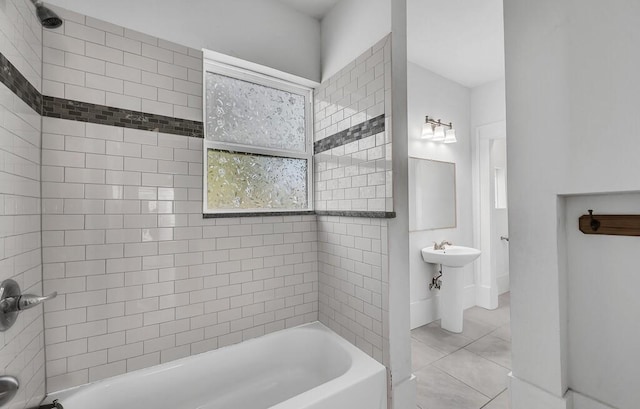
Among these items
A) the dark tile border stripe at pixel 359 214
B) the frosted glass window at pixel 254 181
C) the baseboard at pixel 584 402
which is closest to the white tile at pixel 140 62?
the frosted glass window at pixel 254 181

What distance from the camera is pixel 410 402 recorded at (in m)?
1.76

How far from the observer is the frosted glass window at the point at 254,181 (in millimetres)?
1992

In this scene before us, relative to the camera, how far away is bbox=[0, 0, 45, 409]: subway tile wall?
1.07 m

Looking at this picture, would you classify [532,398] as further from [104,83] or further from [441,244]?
[104,83]

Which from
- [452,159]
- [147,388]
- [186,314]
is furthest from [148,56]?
[452,159]

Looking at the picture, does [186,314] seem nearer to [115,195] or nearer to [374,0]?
[115,195]

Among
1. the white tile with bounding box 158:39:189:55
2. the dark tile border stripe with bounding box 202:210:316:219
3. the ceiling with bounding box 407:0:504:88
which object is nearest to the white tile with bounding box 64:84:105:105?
the white tile with bounding box 158:39:189:55

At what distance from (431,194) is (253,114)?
7.26 feet

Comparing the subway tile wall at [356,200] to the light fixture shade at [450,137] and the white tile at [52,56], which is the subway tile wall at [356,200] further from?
the light fixture shade at [450,137]

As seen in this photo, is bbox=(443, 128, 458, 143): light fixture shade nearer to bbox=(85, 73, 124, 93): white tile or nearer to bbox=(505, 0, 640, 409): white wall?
bbox=(505, 0, 640, 409): white wall

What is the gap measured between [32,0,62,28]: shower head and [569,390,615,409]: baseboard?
2.83 metres

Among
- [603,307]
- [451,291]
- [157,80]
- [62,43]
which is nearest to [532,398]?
[603,307]

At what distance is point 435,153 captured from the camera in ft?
10.8

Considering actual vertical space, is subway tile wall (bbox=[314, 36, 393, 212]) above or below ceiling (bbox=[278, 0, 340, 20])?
below
